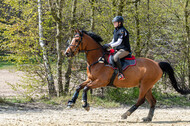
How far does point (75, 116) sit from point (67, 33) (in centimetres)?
403

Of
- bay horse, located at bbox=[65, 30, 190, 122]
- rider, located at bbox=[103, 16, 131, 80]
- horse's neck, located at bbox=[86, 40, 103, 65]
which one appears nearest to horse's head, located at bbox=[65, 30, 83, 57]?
bay horse, located at bbox=[65, 30, 190, 122]

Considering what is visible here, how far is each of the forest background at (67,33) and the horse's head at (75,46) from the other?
3.82m

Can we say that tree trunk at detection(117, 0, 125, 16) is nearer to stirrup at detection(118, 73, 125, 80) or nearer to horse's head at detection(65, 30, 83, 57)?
horse's head at detection(65, 30, 83, 57)

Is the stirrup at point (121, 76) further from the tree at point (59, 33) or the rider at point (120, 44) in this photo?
the tree at point (59, 33)

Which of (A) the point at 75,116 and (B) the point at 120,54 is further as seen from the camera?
(A) the point at 75,116

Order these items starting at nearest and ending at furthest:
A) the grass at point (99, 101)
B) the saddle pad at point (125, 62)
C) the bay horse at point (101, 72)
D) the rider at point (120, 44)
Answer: the bay horse at point (101, 72) → the rider at point (120, 44) → the saddle pad at point (125, 62) → the grass at point (99, 101)

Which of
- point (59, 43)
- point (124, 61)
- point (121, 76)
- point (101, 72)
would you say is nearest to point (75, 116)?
point (101, 72)

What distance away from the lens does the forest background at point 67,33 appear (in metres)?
11.3

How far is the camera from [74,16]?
1186 centimetres

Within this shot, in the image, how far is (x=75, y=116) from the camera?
8.62 metres

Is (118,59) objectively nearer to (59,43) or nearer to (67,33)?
(67,33)

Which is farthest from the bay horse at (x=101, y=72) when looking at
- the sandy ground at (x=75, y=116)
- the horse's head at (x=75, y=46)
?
the sandy ground at (x=75, y=116)

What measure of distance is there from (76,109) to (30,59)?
3.06 metres

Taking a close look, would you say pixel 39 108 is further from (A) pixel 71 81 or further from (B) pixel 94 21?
(B) pixel 94 21
